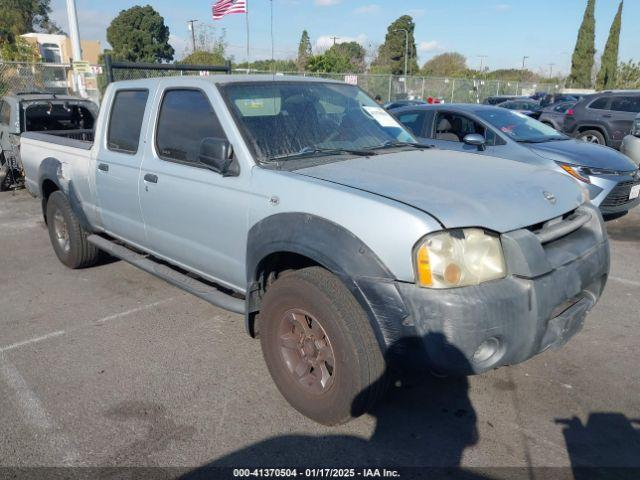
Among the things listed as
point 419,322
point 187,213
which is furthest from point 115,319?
point 419,322

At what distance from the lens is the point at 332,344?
2.66m

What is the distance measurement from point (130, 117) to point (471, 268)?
10.8 feet

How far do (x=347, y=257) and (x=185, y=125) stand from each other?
6.23 feet

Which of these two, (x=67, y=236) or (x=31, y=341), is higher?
(x=67, y=236)

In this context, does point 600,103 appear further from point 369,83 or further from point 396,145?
point 369,83

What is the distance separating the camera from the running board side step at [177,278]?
3469 millimetres

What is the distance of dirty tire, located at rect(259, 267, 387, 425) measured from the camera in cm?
256

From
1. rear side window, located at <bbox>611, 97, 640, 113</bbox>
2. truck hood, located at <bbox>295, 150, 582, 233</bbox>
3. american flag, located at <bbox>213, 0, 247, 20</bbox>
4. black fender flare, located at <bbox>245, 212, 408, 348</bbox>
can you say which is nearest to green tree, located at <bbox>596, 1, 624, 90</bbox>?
rear side window, located at <bbox>611, 97, 640, 113</bbox>

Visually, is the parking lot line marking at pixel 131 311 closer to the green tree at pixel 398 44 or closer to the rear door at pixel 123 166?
the rear door at pixel 123 166

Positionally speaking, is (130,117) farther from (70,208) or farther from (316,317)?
(316,317)

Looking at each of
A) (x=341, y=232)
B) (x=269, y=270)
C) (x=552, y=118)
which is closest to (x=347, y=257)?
(x=341, y=232)

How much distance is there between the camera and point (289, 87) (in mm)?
3820

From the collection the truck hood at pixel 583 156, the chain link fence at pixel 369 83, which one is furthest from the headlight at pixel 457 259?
the chain link fence at pixel 369 83

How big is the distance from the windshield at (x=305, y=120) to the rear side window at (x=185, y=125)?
0.21 metres
